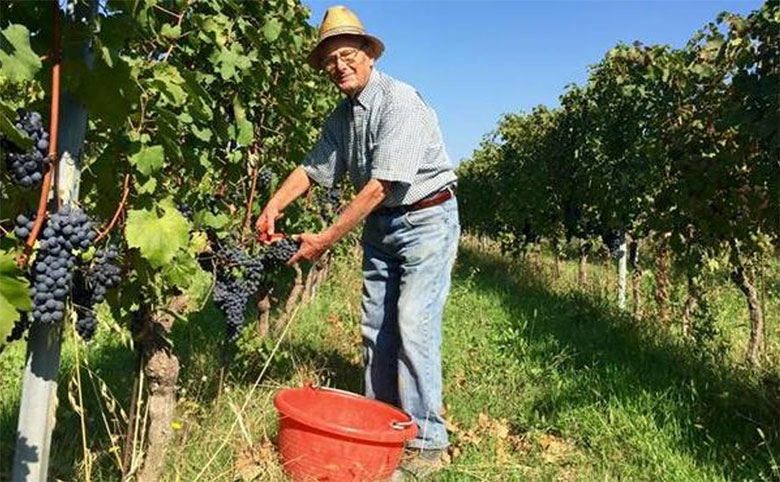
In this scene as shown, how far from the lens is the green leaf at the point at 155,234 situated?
205 cm

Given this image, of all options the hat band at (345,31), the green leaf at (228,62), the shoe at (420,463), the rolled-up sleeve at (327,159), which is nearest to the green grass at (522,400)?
the shoe at (420,463)

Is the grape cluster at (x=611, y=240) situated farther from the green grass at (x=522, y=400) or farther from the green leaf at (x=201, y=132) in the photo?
the green leaf at (x=201, y=132)

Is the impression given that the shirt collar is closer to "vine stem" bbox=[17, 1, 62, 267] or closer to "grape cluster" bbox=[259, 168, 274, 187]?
"grape cluster" bbox=[259, 168, 274, 187]

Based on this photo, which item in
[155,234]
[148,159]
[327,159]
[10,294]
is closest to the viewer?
[10,294]

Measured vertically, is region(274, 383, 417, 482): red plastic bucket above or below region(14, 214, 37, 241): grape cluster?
below

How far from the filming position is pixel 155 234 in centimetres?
208

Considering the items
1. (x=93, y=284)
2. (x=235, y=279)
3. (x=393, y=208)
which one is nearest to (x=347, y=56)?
(x=393, y=208)

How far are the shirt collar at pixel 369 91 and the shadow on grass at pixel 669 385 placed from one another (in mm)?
1821

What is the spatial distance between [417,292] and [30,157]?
202cm

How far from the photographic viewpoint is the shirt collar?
3.37 m

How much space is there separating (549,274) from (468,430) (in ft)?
23.7

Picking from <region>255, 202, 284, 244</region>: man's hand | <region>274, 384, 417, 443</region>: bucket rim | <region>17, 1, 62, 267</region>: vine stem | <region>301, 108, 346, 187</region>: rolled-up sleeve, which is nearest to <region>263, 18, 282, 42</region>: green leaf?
<region>301, 108, 346, 187</region>: rolled-up sleeve

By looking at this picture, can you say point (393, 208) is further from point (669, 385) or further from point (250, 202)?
point (669, 385)

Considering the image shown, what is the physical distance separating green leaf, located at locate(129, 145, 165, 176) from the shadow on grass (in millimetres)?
2442
